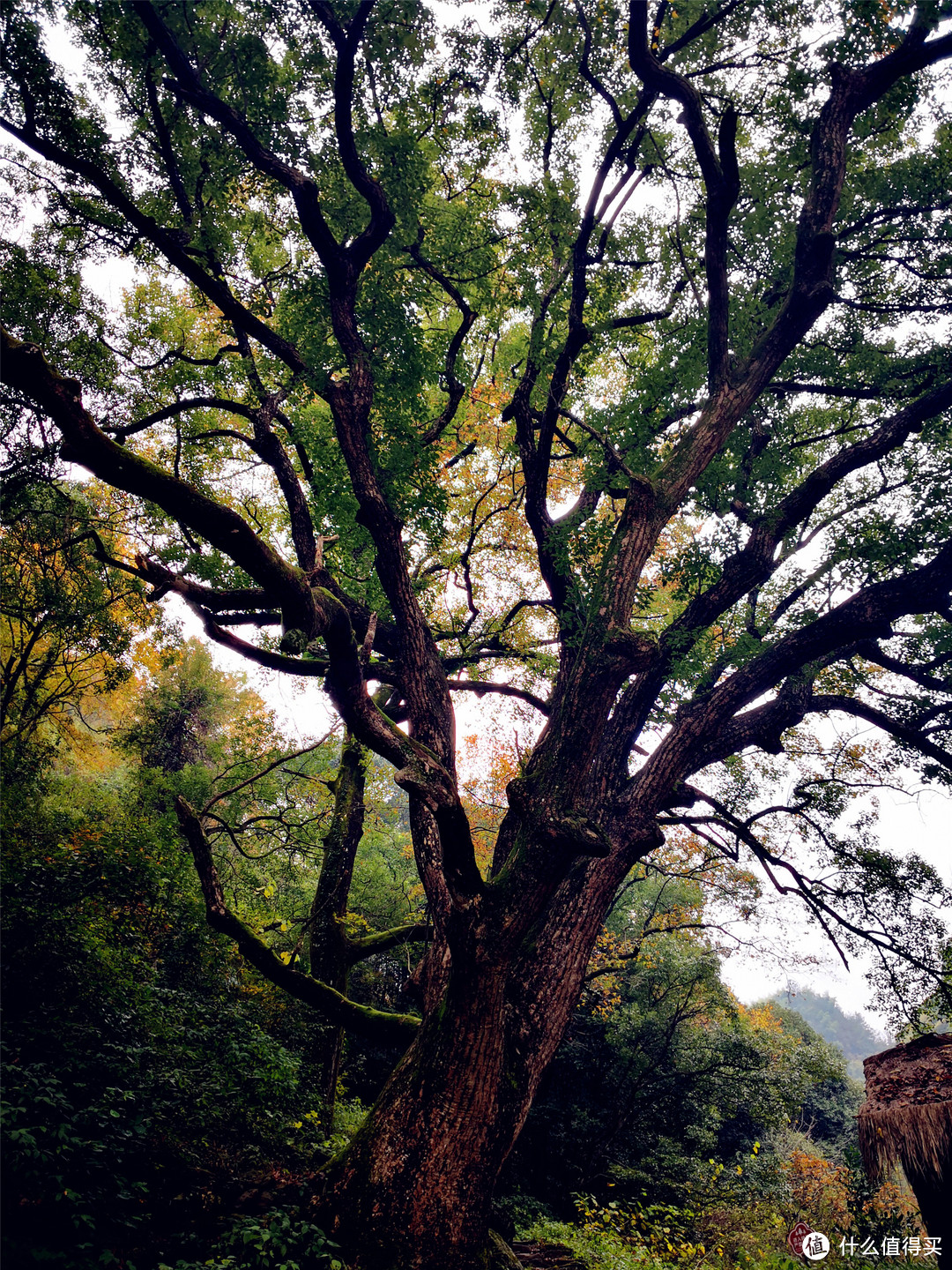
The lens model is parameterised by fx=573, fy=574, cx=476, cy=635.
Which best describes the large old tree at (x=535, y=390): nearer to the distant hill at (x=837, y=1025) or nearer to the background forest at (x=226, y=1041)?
the background forest at (x=226, y=1041)

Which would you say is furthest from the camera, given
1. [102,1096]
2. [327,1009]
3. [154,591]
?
[327,1009]

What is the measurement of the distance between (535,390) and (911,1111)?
796cm

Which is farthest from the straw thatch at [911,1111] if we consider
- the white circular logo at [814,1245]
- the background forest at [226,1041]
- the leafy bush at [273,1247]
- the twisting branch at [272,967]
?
the leafy bush at [273,1247]

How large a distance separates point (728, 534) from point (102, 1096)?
7.64 meters

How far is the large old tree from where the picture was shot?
13.6 feet

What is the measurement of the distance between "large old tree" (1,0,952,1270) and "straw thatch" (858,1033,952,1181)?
1.32m

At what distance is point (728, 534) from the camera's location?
6.95 meters

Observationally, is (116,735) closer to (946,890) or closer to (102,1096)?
(102,1096)

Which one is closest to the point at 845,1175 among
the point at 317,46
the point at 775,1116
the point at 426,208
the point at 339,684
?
the point at 775,1116

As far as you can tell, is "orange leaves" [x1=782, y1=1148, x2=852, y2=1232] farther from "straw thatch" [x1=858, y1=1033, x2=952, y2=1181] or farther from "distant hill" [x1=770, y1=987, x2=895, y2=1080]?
"distant hill" [x1=770, y1=987, x2=895, y2=1080]

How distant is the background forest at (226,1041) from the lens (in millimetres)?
3533

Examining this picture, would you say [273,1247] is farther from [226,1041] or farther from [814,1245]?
[814,1245]

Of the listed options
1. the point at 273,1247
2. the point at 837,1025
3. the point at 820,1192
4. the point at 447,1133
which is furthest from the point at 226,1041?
the point at 837,1025

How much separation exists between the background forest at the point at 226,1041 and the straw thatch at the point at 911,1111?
278 centimetres
